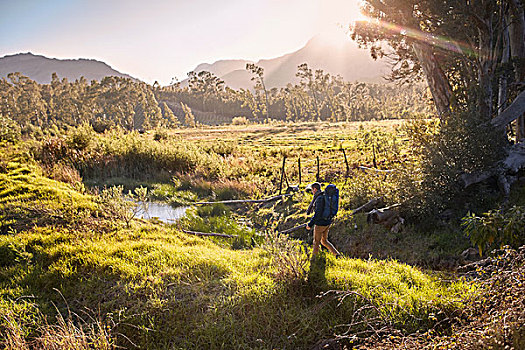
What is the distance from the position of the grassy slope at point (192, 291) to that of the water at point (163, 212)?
3500mm

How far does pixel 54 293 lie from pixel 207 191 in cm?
902

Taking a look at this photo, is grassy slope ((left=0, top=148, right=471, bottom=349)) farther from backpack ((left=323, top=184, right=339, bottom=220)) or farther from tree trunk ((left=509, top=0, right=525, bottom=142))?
tree trunk ((left=509, top=0, right=525, bottom=142))

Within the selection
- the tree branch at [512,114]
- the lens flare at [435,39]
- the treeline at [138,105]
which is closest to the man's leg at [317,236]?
the tree branch at [512,114]

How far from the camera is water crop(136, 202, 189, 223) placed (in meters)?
10.4

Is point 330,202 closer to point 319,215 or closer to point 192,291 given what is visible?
point 319,215

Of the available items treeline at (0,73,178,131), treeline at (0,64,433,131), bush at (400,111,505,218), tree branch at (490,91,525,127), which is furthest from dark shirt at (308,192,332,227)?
treeline at (0,73,178,131)

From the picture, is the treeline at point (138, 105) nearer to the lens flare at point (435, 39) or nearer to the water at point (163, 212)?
the lens flare at point (435, 39)

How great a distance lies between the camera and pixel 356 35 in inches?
530

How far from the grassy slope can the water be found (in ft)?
11.5

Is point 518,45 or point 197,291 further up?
point 518,45

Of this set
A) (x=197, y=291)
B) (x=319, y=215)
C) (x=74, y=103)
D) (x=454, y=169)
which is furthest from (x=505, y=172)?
(x=74, y=103)

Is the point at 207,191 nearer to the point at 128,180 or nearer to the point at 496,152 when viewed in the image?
the point at 128,180

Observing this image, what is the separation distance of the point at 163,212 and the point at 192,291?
675cm

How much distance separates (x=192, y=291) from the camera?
5062 millimetres
